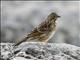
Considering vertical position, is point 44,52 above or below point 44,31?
below

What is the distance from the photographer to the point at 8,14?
43.0ft

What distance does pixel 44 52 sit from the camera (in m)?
6.30

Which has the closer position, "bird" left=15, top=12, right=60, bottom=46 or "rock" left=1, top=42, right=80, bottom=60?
"rock" left=1, top=42, right=80, bottom=60

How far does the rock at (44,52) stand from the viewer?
6.21 metres

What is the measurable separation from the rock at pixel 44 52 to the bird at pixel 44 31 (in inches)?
6.0

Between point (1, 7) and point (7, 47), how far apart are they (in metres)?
6.31

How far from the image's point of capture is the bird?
6.69 m

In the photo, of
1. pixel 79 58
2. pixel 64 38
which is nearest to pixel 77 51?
pixel 79 58

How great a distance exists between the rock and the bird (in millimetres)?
153

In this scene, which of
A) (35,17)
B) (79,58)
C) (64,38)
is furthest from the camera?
(35,17)

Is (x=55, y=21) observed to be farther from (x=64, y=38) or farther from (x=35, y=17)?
(x=35, y=17)

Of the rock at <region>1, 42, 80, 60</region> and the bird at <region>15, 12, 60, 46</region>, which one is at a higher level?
the bird at <region>15, 12, 60, 46</region>

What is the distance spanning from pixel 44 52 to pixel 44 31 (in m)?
0.62

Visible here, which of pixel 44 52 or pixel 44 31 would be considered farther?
pixel 44 31
